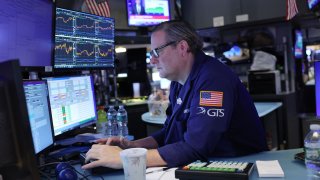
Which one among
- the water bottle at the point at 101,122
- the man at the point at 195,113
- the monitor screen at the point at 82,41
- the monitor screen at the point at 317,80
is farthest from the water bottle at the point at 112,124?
the monitor screen at the point at 317,80

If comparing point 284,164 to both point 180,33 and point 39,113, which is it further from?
point 39,113

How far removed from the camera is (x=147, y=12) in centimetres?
444

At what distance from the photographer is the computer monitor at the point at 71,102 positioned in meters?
1.87

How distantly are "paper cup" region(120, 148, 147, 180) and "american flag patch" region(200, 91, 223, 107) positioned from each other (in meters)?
0.47

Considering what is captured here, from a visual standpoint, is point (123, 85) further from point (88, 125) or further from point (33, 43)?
point (33, 43)

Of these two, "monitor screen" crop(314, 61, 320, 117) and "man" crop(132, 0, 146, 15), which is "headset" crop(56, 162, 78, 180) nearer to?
"monitor screen" crop(314, 61, 320, 117)

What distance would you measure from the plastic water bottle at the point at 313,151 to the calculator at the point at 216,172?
0.23 meters

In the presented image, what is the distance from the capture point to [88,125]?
2287 mm

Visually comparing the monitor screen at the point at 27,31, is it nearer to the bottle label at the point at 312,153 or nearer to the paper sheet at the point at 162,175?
the paper sheet at the point at 162,175

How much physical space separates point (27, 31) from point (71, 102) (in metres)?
0.50

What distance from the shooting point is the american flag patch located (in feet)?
4.97

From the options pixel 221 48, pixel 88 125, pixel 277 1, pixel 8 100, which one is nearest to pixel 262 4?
pixel 277 1

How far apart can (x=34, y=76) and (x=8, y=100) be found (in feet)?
4.18

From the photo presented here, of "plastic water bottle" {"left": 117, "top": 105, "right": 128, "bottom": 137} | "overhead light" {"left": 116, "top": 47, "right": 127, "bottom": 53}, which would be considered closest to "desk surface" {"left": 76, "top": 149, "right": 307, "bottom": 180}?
"plastic water bottle" {"left": 117, "top": 105, "right": 128, "bottom": 137}
